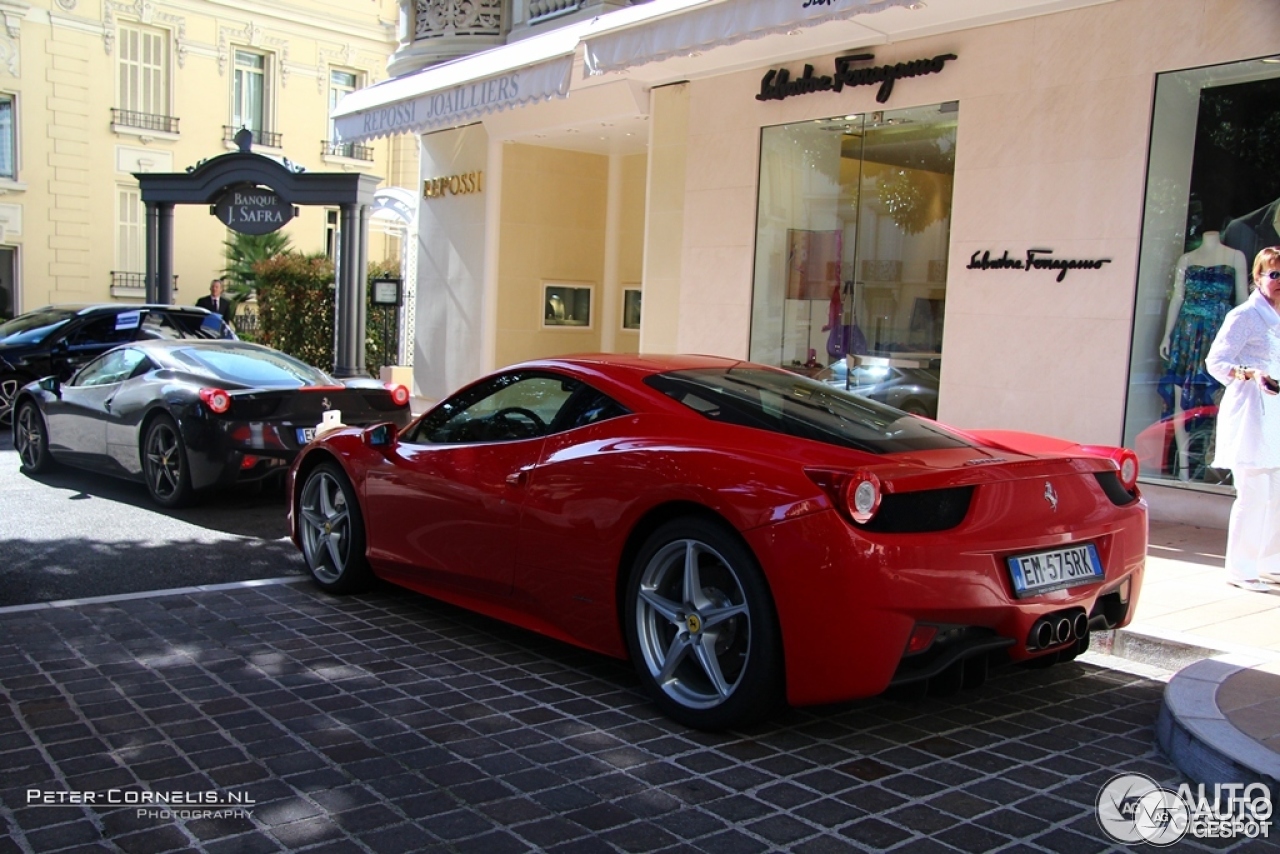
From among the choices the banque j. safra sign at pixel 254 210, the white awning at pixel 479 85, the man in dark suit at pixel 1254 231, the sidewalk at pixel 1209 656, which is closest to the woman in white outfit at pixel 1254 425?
the sidewalk at pixel 1209 656

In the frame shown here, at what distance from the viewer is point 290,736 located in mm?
3898

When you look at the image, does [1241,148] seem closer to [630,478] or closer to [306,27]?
[630,478]

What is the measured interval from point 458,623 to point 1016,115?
6.49 meters

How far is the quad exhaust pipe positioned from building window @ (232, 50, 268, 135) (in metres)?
32.9

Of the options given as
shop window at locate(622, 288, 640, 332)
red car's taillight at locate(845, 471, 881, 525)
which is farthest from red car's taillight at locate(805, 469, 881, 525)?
shop window at locate(622, 288, 640, 332)

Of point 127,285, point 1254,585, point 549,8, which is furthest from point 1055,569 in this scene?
point 127,285

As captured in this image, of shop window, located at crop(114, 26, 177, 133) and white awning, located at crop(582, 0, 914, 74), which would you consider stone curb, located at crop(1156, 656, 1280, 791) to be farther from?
shop window, located at crop(114, 26, 177, 133)

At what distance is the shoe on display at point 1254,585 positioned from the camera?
623 cm

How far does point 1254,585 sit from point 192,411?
7.10m

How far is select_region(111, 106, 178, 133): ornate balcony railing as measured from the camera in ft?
100

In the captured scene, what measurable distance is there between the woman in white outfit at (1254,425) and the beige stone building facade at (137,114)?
23.1 metres

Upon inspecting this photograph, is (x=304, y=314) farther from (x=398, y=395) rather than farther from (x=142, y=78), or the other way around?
(x=142, y=78)

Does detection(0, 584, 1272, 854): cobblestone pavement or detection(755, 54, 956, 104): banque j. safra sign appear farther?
detection(755, 54, 956, 104): banque j. safra sign

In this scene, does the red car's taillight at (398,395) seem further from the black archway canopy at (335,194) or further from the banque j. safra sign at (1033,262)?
the black archway canopy at (335,194)
